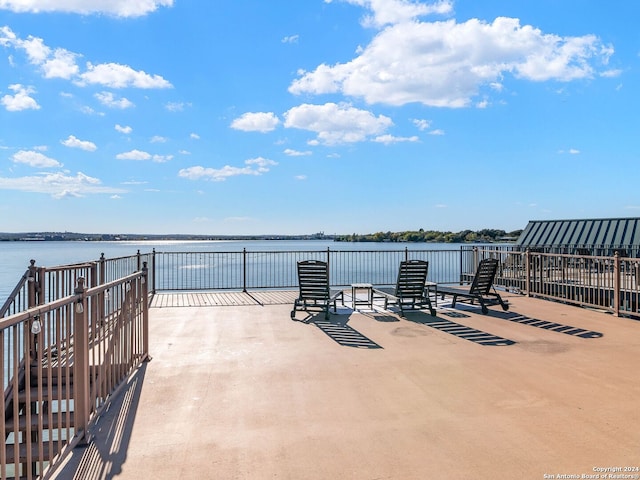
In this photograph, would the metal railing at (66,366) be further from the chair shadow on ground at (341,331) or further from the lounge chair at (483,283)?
the lounge chair at (483,283)

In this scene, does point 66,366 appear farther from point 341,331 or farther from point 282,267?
point 282,267

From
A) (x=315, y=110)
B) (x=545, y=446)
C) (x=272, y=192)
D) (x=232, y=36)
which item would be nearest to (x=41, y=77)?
(x=232, y=36)

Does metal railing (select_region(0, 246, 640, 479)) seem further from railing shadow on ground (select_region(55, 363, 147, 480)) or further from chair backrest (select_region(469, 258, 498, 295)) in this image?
chair backrest (select_region(469, 258, 498, 295))

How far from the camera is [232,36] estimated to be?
33.9ft

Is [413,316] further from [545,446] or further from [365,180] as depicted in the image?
[365,180]

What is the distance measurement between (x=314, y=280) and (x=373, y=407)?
3.98 m

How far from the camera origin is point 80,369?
269cm

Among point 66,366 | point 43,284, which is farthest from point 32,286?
point 66,366

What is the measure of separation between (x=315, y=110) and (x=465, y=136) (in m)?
6.61

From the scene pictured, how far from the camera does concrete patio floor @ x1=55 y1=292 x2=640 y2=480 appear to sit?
2.43 meters

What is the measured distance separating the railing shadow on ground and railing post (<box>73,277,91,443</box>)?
13 centimetres

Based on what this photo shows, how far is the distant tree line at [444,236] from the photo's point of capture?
32562 mm

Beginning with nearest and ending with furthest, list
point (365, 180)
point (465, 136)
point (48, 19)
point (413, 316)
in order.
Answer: point (413, 316) → point (48, 19) → point (465, 136) → point (365, 180)

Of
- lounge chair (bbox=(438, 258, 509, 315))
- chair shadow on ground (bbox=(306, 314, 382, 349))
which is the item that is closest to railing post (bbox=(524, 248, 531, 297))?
lounge chair (bbox=(438, 258, 509, 315))
